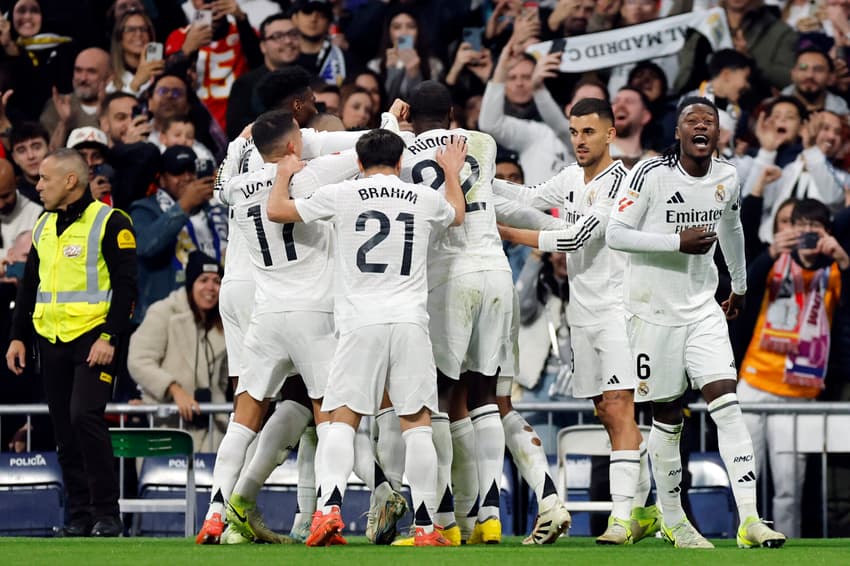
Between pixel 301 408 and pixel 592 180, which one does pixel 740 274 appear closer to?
pixel 592 180

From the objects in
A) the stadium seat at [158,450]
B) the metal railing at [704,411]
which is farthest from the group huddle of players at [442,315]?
the metal railing at [704,411]

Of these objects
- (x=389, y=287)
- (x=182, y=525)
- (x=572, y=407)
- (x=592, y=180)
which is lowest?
(x=182, y=525)

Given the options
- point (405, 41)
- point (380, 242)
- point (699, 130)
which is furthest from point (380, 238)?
point (405, 41)

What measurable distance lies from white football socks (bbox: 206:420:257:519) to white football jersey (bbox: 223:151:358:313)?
77 cm

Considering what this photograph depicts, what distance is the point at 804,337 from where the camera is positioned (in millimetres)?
12125

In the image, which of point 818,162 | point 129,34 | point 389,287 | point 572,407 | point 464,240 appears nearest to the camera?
point 389,287

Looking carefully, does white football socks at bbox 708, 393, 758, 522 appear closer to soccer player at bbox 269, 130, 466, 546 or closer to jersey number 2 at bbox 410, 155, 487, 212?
soccer player at bbox 269, 130, 466, 546

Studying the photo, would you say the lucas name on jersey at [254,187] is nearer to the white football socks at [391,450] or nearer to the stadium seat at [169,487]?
the white football socks at [391,450]

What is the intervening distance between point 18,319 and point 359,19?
4.94m

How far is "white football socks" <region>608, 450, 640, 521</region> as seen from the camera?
8961mm

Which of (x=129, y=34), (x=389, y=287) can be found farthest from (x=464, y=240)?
(x=129, y=34)

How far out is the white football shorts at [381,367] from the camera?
824 cm

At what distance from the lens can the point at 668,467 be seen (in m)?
8.73

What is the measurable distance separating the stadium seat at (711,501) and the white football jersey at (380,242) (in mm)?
3697
